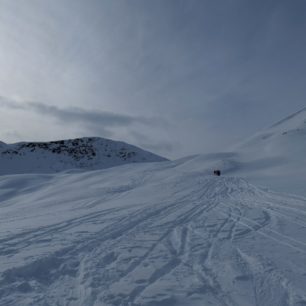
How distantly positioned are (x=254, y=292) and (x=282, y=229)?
3.98 metres

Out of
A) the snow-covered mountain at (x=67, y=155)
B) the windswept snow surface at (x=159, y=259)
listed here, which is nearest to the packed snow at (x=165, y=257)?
the windswept snow surface at (x=159, y=259)

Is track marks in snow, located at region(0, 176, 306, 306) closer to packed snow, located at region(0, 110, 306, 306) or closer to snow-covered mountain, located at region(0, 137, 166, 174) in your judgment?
packed snow, located at region(0, 110, 306, 306)

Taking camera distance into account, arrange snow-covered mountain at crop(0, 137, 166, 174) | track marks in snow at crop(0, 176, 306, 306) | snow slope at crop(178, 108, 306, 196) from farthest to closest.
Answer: snow-covered mountain at crop(0, 137, 166, 174) < snow slope at crop(178, 108, 306, 196) < track marks in snow at crop(0, 176, 306, 306)


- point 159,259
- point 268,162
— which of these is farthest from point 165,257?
point 268,162

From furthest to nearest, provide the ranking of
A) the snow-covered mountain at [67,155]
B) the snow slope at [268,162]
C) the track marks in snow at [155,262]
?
1. the snow-covered mountain at [67,155]
2. the snow slope at [268,162]
3. the track marks in snow at [155,262]

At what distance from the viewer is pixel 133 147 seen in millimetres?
70500

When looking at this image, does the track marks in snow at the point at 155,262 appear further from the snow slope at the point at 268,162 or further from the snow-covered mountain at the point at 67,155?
the snow-covered mountain at the point at 67,155

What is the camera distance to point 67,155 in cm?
6050

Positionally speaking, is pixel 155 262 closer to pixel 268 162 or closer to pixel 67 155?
pixel 268 162

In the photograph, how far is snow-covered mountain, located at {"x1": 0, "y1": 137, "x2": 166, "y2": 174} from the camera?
53344 mm

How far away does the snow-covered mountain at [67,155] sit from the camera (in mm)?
→ 53344

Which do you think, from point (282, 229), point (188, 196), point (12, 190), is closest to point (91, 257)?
point (282, 229)

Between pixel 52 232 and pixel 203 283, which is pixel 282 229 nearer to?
pixel 203 283

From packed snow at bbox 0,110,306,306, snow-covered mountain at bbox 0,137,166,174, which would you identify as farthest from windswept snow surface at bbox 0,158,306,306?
snow-covered mountain at bbox 0,137,166,174
